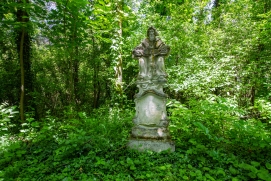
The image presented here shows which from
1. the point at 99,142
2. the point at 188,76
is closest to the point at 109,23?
the point at 188,76

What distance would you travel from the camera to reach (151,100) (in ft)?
12.9

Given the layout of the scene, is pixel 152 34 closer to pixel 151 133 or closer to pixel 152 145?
pixel 151 133

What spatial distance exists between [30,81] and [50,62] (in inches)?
144

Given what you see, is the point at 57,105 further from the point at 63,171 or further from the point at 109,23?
the point at 63,171

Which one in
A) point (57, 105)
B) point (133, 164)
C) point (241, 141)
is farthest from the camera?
point (57, 105)

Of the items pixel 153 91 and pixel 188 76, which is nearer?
pixel 153 91

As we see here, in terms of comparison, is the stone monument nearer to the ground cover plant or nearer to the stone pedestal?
the stone pedestal

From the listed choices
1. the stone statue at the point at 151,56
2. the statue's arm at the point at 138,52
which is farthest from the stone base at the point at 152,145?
the statue's arm at the point at 138,52

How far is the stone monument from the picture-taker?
3768 mm

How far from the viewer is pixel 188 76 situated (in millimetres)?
7508

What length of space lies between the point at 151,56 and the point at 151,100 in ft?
3.46

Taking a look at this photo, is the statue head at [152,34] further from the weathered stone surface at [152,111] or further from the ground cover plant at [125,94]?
the ground cover plant at [125,94]

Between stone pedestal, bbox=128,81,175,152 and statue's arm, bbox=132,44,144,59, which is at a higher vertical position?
statue's arm, bbox=132,44,144,59

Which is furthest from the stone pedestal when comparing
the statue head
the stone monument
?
the statue head
